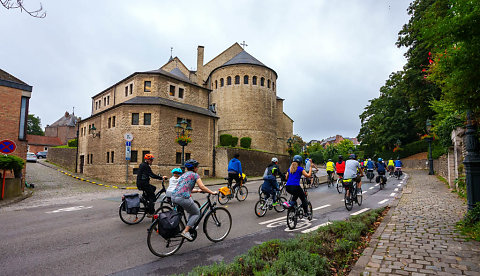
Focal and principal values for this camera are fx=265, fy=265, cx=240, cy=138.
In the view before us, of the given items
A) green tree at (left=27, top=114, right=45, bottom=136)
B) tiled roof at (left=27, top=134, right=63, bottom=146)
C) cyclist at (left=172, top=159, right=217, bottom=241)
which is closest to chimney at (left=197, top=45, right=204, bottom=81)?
cyclist at (left=172, top=159, right=217, bottom=241)

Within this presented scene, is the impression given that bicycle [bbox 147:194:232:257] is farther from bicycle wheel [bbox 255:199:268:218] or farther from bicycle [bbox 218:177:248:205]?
bicycle [bbox 218:177:248:205]

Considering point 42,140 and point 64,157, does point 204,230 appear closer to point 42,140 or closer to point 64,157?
point 64,157

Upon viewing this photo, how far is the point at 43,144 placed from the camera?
233 feet

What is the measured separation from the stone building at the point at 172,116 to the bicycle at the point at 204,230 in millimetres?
17294

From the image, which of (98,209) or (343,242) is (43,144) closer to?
(98,209)

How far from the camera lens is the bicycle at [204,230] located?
4.82 m

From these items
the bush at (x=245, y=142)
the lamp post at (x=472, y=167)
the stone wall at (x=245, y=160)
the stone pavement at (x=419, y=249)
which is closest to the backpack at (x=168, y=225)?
the stone pavement at (x=419, y=249)

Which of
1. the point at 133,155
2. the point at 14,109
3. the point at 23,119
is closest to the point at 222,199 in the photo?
the point at 23,119

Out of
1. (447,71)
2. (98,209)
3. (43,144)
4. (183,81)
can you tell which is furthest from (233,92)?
(43,144)

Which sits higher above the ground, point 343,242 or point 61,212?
point 343,242

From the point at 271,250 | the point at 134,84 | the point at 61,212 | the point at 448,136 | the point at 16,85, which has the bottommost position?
the point at 61,212

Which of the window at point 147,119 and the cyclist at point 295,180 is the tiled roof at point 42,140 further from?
the cyclist at point 295,180

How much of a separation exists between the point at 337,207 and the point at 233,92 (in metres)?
30.1

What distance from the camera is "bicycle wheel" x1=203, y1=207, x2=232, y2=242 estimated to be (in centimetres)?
552
